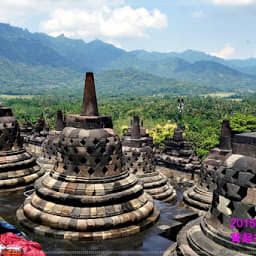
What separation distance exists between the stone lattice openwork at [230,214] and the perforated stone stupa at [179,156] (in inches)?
698

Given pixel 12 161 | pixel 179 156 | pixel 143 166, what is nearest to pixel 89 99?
pixel 12 161

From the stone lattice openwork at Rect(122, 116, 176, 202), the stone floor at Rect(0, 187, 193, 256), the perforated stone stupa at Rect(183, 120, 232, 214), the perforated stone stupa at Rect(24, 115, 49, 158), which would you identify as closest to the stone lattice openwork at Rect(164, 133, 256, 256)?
the stone floor at Rect(0, 187, 193, 256)

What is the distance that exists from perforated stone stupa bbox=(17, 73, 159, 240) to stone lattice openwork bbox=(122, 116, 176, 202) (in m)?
6.09

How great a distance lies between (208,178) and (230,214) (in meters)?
9.25

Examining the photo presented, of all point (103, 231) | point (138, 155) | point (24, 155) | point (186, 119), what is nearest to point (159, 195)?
point (138, 155)

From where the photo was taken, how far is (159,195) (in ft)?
50.5

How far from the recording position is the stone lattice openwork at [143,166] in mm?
15472

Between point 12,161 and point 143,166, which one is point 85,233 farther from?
point 143,166

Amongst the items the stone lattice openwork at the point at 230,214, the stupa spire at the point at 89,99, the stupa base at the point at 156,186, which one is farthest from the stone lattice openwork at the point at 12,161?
the stone lattice openwork at the point at 230,214

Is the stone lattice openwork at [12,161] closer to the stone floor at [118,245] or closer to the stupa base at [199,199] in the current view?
the stone floor at [118,245]

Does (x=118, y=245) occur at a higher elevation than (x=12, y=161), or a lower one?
lower

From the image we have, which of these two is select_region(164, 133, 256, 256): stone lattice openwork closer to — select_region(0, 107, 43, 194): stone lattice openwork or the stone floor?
→ the stone floor

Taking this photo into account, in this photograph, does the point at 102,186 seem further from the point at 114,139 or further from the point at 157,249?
the point at 157,249

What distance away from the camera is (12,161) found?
470 inches
